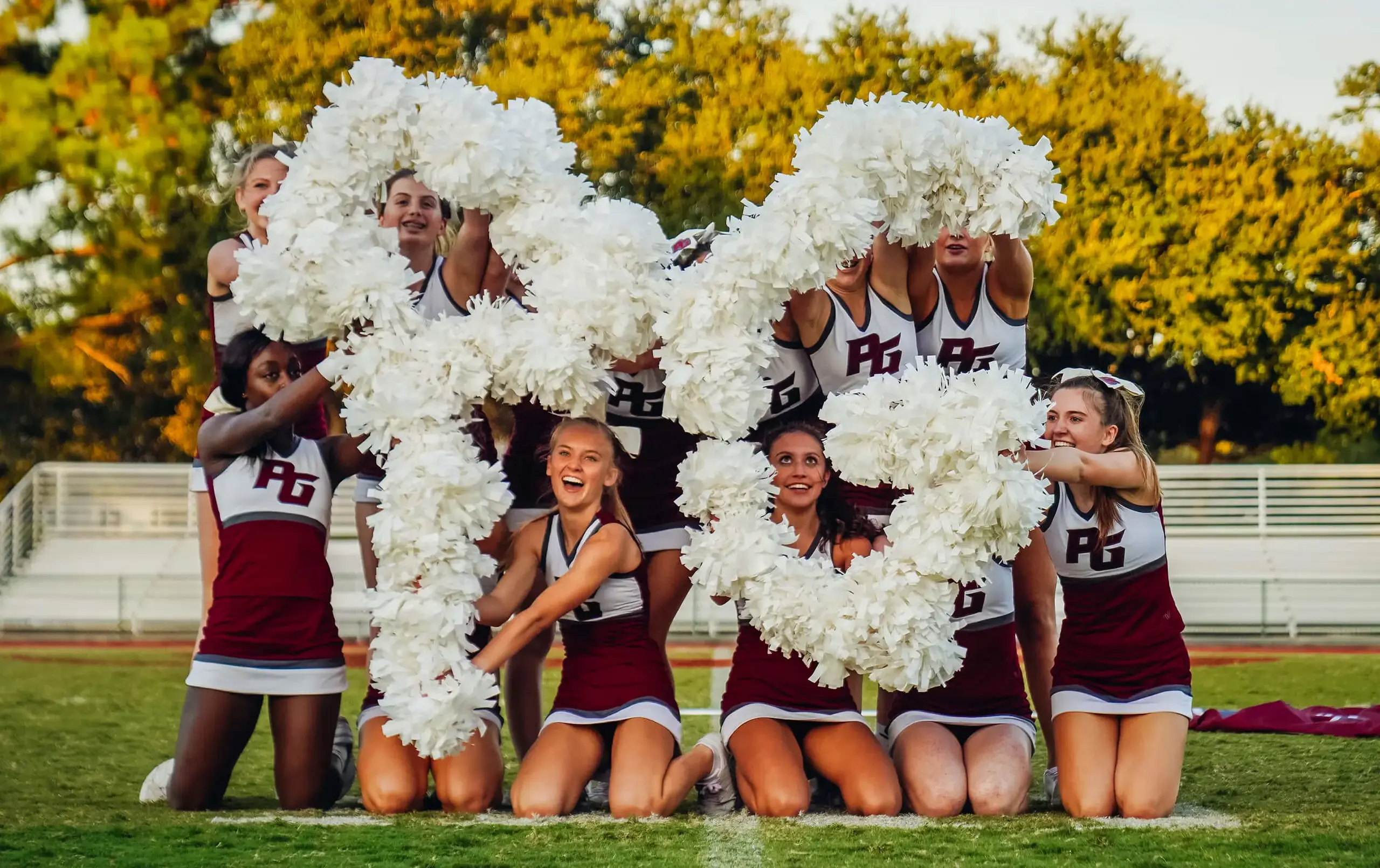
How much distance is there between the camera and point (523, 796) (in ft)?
13.6

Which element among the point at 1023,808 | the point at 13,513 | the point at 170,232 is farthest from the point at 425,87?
the point at 170,232

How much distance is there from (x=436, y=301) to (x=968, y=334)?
160 cm

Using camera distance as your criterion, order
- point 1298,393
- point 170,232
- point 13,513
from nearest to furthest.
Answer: point 13,513 < point 170,232 < point 1298,393

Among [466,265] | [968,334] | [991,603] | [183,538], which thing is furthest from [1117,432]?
[183,538]

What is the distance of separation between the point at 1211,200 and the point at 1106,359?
Answer: 2606 mm

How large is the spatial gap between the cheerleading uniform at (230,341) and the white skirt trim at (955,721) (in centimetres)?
198

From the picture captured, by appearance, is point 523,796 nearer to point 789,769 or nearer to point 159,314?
point 789,769

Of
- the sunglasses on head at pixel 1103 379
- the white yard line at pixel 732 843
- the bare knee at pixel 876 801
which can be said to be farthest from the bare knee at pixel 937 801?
the sunglasses on head at pixel 1103 379

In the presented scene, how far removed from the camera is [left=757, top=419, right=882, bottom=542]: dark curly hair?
14.5ft

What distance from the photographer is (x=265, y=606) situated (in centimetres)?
441

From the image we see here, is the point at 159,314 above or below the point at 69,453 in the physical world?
above

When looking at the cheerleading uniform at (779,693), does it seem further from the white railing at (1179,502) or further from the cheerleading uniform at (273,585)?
the white railing at (1179,502)

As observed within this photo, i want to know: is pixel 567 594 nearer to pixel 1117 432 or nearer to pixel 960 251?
pixel 960 251

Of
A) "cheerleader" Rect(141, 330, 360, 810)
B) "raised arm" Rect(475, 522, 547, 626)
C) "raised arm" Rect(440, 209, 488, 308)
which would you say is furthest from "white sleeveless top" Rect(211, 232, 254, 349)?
"raised arm" Rect(475, 522, 547, 626)
